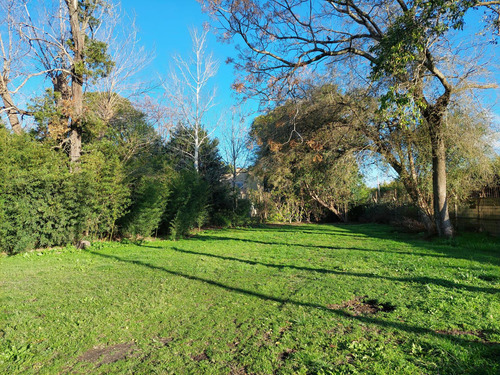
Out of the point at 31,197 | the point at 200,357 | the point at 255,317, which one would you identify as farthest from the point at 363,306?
the point at 31,197

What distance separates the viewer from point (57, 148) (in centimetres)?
1264

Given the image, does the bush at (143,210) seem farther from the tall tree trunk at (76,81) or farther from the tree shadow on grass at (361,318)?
the tree shadow on grass at (361,318)

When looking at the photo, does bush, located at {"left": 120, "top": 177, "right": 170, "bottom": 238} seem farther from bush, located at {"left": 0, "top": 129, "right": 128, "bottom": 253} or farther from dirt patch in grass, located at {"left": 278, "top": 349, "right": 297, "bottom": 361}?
dirt patch in grass, located at {"left": 278, "top": 349, "right": 297, "bottom": 361}

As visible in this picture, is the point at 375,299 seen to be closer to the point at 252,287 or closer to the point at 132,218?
the point at 252,287

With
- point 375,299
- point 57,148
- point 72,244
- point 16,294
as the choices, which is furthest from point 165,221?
point 375,299

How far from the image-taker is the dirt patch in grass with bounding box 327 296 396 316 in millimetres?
4262

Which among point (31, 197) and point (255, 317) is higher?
point (31, 197)

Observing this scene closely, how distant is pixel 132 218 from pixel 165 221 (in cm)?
211

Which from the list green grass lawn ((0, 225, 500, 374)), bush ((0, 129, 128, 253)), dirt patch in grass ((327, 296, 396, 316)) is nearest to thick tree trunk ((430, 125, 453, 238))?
green grass lawn ((0, 225, 500, 374))

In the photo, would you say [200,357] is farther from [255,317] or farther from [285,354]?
[255,317]

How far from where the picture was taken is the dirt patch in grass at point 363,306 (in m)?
4.26

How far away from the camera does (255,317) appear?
4.16 m

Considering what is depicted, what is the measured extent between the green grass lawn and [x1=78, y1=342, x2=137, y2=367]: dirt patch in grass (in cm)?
1

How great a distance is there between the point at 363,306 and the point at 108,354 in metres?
3.32
